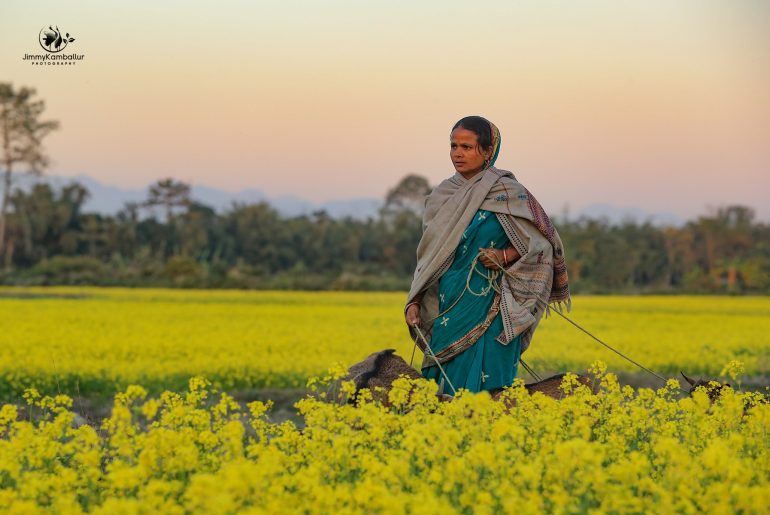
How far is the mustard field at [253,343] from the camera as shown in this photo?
10.7 meters

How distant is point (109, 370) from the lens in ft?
35.4

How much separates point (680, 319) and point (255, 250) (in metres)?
32.7

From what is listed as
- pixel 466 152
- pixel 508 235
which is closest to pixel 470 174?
pixel 466 152

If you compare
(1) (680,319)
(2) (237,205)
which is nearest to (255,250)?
(2) (237,205)

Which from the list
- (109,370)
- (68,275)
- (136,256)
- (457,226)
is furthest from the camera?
(136,256)

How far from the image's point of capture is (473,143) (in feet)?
17.9

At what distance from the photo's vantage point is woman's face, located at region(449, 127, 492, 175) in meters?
5.45

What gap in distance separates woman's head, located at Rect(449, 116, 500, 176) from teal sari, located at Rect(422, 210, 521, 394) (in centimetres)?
30

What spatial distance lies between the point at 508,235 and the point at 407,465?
2.64 m

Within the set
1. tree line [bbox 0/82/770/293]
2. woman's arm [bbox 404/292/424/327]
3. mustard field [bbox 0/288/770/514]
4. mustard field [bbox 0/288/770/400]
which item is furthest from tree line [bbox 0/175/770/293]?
mustard field [bbox 0/288/770/514]

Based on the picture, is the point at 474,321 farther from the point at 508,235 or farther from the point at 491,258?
the point at 508,235

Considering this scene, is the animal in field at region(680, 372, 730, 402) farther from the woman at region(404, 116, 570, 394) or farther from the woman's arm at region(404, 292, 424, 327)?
the woman's arm at region(404, 292, 424, 327)

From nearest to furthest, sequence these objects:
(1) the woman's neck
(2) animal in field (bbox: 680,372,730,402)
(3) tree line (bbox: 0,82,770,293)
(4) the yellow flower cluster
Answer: (4) the yellow flower cluster
(2) animal in field (bbox: 680,372,730,402)
(1) the woman's neck
(3) tree line (bbox: 0,82,770,293)

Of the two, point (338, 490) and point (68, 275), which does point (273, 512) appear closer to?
point (338, 490)
